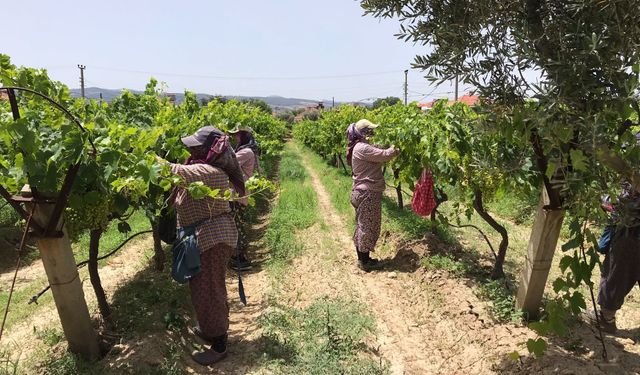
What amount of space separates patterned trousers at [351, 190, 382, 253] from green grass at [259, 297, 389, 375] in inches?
46.2

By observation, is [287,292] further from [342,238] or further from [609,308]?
[609,308]

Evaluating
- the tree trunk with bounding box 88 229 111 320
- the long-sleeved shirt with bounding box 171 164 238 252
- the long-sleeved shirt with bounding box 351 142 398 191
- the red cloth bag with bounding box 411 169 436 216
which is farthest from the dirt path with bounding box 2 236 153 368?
the red cloth bag with bounding box 411 169 436 216

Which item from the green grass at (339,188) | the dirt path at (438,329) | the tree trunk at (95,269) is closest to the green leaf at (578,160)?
the dirt path at (438,329)

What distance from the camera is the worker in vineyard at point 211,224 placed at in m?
3.34

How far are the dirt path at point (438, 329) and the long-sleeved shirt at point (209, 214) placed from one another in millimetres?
1770

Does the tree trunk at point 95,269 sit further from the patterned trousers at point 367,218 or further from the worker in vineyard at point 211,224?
the patterned trousers at point 367,218

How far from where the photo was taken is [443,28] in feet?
7.42

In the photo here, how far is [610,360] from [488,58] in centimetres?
252

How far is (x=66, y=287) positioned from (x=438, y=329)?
10.6 feet

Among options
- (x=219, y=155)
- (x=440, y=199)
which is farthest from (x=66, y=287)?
(x=440, y=199)

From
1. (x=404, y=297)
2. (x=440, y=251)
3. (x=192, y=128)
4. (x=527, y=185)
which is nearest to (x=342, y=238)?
(x=440, y=251)

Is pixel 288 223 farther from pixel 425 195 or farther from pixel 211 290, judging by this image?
pixel 211 290

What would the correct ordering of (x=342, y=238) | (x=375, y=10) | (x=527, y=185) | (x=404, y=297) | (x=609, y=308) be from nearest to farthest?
(x=375, y=10), (x=609, y=308), (x=527, y=185), (x=404, y=297), (x=342, y=238)

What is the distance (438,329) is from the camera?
4.16 metres
